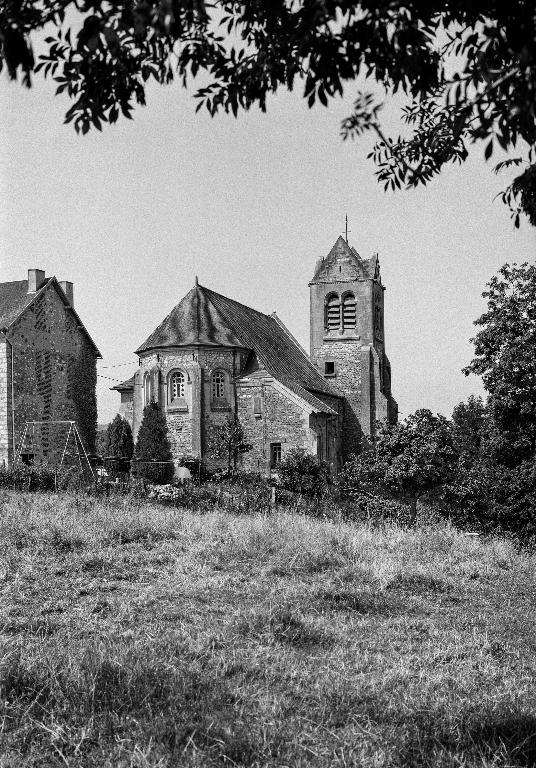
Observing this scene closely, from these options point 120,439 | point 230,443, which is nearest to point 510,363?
point 230,443

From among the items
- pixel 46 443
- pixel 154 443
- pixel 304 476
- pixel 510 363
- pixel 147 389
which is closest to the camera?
pixel 510 363

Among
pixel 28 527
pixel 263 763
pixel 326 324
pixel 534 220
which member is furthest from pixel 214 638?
pixel 326 324

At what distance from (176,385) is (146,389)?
178 cm

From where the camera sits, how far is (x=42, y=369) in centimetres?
3500

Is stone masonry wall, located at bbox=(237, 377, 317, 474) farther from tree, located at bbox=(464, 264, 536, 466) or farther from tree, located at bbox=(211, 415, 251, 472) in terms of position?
tree, located at bbox=(464, 264, 536, 466)

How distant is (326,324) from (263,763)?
47.8 m

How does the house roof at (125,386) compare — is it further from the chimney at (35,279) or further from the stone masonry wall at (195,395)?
the chimney at (35,279)

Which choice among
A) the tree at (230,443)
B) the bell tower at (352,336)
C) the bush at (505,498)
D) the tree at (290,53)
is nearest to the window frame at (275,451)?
the tree at (230,443)

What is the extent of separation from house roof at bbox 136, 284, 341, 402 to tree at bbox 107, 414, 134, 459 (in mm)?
4853

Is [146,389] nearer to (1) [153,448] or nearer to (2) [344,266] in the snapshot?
(1) [153,448]

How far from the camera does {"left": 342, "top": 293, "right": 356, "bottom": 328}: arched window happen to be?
169 feet

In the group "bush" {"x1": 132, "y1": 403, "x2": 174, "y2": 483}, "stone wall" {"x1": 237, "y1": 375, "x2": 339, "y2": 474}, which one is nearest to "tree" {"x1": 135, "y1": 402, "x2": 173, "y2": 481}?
"bush" {"x1": 132, "y1": 403, "x2": 174, "y2": 483}

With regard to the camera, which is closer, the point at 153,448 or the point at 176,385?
the point at 153,448

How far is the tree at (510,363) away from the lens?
22.2 m
